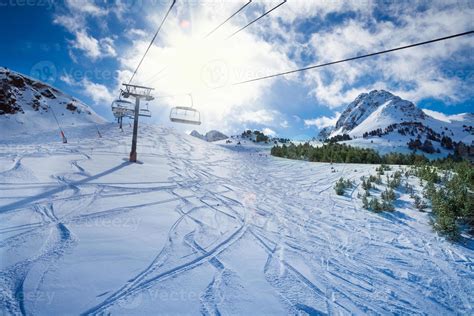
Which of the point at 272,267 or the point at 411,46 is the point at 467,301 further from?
the point at 411,46

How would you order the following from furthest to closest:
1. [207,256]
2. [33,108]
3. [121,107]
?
[33,108]
[121,107]
[207,256]

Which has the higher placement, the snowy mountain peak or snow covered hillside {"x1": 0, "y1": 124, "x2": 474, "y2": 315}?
the snowy mountain peak

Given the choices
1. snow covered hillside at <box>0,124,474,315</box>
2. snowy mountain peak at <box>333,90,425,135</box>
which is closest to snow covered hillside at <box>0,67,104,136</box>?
snow covered hillside at <box>0,124,474,315</box>

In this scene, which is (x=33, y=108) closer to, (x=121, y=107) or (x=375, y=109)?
(x=121, y=107)

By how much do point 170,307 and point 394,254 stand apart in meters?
4.59

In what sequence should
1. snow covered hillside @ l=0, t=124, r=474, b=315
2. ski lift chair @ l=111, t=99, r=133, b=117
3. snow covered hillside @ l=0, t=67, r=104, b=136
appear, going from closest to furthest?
snow covered hillside @ l=0, t=124, r=474, b=315 → ski lift chair @ l=111, t=99, r=133, b=117 → snow covered hillside @ l=0, t=67, r=104, b=136

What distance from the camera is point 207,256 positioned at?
13.8 ft

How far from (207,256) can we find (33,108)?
5736cm

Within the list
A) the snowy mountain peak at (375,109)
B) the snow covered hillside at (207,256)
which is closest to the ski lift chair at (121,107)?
the snow covered hillside at (207,256)

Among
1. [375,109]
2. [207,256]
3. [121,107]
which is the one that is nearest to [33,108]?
[121,107]

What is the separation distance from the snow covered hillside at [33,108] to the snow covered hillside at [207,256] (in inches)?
1427

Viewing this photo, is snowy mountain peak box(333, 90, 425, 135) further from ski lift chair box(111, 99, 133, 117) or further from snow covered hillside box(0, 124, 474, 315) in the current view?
snow covered hillside box(0, 124, 474, 315)

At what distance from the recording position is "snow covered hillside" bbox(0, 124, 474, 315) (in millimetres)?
3080

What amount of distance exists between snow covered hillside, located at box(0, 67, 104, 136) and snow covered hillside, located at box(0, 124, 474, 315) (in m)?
36.2
